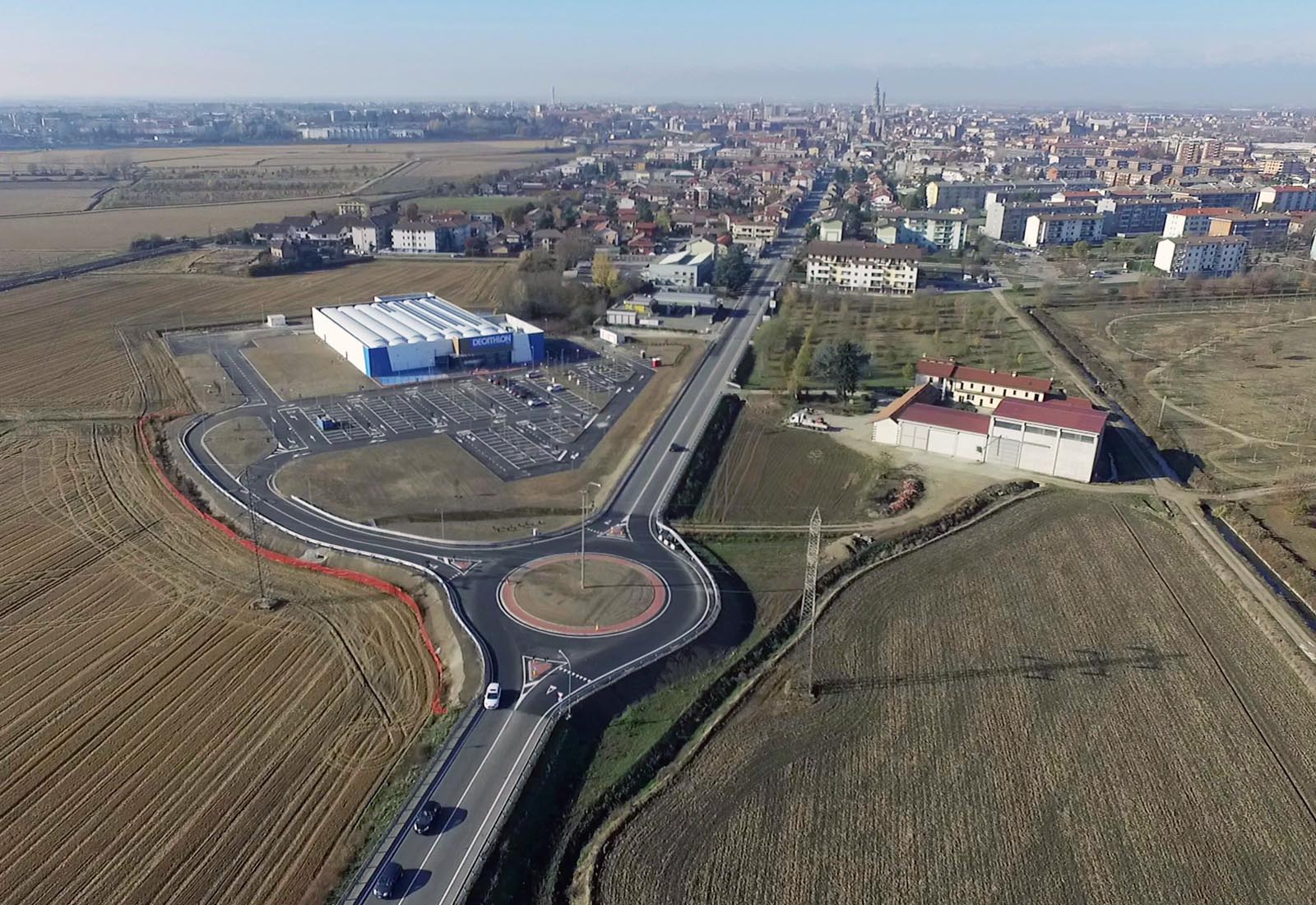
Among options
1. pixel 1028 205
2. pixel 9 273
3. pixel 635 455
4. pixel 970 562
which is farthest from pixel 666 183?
pixel 970 562

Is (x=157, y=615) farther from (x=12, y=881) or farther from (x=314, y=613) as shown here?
(x=12, y=881)

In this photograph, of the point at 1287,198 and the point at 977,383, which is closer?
the point at 977,383

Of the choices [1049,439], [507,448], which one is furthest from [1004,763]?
[507,448]

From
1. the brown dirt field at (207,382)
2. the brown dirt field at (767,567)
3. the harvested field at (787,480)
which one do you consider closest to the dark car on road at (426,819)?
the brown dirt field at (767,567)

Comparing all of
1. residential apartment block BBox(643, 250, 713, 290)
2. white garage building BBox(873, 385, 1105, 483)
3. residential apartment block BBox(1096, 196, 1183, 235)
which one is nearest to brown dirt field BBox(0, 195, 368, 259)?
residential apartment block BBox(643, 250, 713, 290)

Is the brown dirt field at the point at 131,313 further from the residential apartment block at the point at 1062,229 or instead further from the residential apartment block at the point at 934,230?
the residential apartment block at the point at 1062,229

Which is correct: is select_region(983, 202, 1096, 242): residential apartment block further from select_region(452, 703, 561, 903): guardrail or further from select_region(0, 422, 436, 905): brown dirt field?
select_region(452, 703, 561, 903): guardrail

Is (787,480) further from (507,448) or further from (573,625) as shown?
(573,625)
